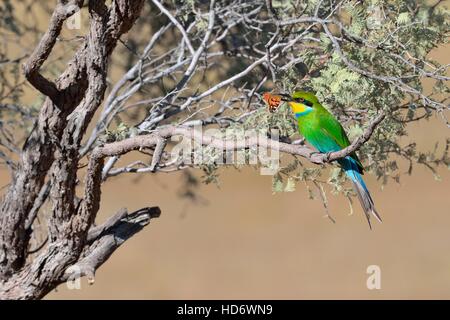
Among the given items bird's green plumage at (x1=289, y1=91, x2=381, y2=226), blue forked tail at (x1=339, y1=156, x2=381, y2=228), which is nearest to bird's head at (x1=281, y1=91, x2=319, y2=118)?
bird's green plumage at (x1=289, y1=91, x2=381, y2=226)

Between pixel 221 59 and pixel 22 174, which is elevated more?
pixel 221 59

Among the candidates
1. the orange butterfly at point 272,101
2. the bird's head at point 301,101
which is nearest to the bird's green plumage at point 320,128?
the bird's head at point 301,101

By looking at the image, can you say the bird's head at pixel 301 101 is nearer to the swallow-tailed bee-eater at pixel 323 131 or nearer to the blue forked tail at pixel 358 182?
the swallow-tailed bee-eater at pixel 323 131

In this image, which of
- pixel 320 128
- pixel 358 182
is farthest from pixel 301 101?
pixel 358 182

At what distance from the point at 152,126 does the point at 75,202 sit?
724mm

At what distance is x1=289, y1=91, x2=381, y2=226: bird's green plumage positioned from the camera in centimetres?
437

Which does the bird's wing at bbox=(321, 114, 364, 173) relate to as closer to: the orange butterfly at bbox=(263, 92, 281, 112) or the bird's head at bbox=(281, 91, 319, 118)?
the bird's head at bbox=(281, 91, 319, 118)

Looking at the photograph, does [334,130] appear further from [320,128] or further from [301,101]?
[301,101]

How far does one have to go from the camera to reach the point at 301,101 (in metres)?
4.47

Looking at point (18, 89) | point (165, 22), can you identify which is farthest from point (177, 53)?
point (18, 89)

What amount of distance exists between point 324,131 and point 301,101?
0.63 ft

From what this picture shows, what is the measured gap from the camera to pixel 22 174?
4.71 metres

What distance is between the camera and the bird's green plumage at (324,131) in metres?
4.37

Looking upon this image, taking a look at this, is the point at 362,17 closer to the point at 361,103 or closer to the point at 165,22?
the point at 361,103
